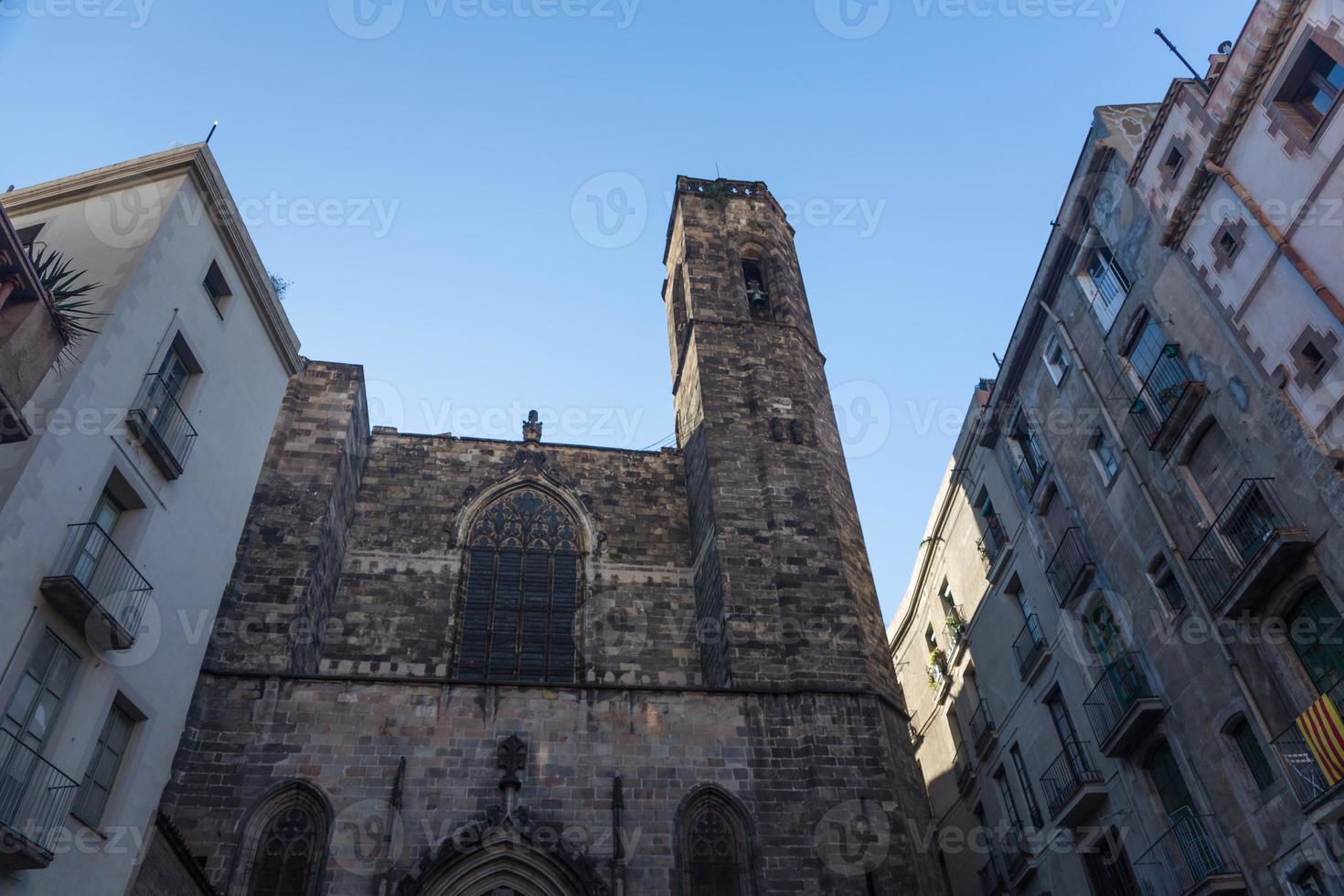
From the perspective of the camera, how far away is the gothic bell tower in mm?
17141

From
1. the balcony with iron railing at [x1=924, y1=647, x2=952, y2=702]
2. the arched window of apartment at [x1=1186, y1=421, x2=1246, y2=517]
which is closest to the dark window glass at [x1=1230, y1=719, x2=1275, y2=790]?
the arched window of apartment at [x1=1186, y1=421, x2=1246, y2=517]

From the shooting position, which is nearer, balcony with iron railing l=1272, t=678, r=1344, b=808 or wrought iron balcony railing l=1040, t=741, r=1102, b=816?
balcony with iron railing l=1272, t=678, r=1344, b=808

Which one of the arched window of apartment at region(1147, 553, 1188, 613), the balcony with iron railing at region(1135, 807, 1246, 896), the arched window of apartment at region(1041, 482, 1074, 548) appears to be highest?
the arched window of apartment at region(1041, 482, 1074, 548)

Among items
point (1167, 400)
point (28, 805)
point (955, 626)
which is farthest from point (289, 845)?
point (1167, 400)

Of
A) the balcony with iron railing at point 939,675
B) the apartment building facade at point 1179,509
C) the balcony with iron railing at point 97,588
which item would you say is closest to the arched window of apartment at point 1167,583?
the apartment building facade at point 1179,509

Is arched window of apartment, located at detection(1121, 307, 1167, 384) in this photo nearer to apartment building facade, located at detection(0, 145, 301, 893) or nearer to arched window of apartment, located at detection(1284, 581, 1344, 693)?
arched window of apartment, located at detection(1284, 581, 1344, 693)

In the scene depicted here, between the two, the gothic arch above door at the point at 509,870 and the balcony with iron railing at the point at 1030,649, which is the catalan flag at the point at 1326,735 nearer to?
the balcony with iron railing at the point at 1030,649

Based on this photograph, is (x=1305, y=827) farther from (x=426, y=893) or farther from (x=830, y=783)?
(x=426, y=893)

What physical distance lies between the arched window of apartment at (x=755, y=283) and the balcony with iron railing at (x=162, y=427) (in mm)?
14018

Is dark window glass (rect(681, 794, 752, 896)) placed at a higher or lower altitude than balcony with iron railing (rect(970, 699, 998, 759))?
lower

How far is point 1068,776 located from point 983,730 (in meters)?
3.54

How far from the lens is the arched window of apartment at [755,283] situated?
954 inches

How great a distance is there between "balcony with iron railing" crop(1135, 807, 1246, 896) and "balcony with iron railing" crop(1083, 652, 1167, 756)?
1147 mm

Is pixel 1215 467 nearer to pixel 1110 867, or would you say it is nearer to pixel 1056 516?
pixel 1056 516
